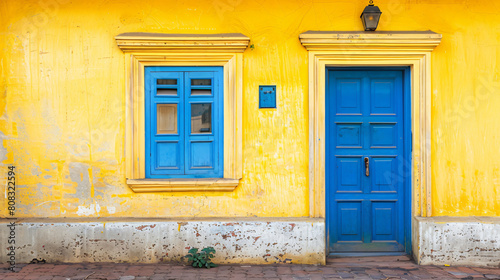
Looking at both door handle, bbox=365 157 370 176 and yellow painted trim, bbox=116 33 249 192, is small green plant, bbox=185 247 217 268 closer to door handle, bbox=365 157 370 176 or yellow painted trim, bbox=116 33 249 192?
yellow painted trim, bbox=116 33 249 192

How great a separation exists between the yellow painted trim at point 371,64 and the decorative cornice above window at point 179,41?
84 cm

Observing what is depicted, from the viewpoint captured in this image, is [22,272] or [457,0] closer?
[22,272]

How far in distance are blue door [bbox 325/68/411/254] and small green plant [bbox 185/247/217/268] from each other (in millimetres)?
1555

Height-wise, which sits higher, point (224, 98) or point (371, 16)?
point (371, 16)

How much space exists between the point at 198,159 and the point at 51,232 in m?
1.95

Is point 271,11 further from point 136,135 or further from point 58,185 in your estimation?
point 58,185

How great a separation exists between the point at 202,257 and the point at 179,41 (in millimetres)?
2585

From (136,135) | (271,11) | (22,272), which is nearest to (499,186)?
(271,11)

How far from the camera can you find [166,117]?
493 cm

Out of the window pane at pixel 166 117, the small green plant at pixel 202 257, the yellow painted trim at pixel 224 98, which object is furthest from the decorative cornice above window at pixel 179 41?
the small green plant at pixel 202 257

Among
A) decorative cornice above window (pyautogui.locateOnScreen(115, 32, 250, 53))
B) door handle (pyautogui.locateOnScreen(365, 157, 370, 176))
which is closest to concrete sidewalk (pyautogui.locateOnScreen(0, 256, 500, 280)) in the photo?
door handle (pyautogui.locateOnScreen(365, 157, 370, 176))

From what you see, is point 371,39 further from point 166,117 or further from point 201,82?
point 166,117

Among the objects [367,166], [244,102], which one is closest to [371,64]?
[367,166]

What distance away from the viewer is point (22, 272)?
4449 mm
